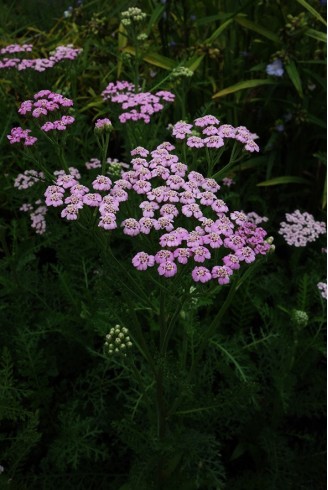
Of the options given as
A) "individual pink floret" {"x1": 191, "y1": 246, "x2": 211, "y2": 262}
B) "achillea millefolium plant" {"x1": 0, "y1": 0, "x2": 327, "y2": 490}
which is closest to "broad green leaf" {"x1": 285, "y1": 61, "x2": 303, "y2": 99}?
"achillea millefolium plant" {"x1": 0, "y1": 0, "x2": 327, "y2": 490}

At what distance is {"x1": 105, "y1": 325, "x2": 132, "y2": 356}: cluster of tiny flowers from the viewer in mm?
1782

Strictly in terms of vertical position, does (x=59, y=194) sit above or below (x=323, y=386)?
above

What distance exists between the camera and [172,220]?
1604 millimetres

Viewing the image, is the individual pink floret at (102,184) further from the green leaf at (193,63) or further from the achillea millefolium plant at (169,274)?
the green leaf at (193,63)

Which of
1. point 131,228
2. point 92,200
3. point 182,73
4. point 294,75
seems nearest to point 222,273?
point 131,228

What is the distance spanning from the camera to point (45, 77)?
321 cm

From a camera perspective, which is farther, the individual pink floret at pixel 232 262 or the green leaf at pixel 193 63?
the green leaf at pixel 193 63

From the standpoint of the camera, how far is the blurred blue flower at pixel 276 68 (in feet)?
10.1

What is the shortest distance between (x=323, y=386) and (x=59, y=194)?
1.54 m

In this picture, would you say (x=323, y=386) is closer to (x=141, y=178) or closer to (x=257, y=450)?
(x=257, y=450)

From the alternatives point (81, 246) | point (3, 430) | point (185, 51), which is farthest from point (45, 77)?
point (3, 430)

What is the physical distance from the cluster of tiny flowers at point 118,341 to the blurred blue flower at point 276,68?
6.40 ft

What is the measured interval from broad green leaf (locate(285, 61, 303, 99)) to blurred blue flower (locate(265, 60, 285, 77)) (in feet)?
0.12

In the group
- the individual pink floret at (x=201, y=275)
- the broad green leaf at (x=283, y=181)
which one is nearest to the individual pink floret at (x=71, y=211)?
the individual pink floret at (x=201, y=275)
